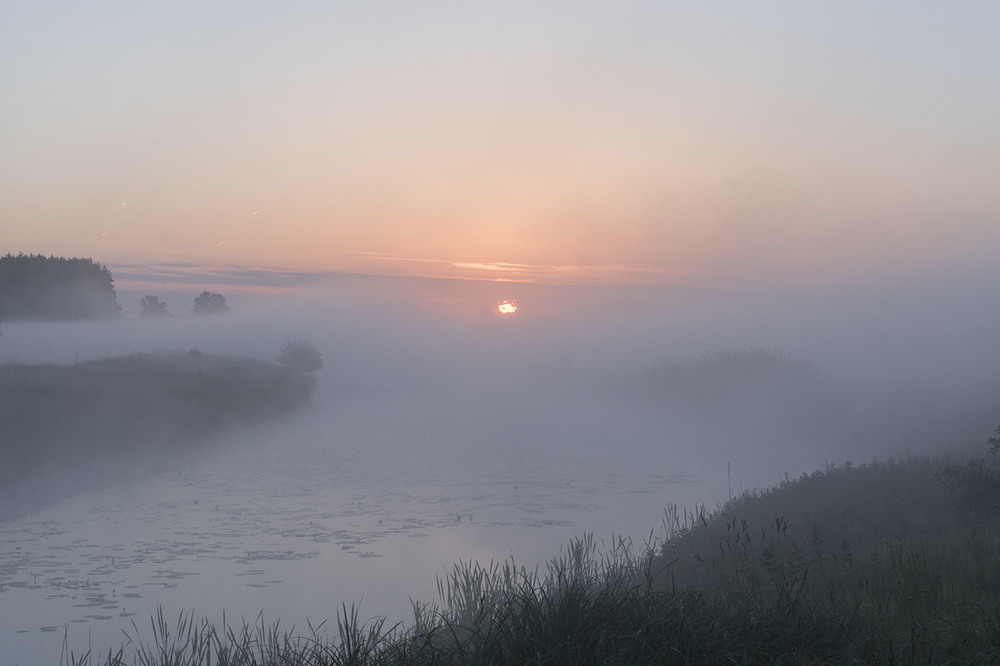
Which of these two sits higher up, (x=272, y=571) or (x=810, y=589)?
(x=810, y=589)

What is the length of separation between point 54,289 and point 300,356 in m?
17.3

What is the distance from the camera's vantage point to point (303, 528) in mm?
17688

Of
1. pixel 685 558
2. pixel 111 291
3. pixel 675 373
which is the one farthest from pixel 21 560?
pixel 111 291

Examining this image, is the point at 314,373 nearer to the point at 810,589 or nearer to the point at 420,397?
the point at 420,397

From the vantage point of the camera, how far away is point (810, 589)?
8.59 metres

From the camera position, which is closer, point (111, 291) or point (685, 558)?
point (685, 558)

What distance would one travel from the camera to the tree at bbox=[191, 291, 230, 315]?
8594cm

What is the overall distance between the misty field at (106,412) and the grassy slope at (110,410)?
0.03m

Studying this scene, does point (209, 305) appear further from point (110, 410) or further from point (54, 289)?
point (110, 410)

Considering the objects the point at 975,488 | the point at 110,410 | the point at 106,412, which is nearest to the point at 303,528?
the point at 975,488

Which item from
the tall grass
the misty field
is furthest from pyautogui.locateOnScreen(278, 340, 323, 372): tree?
the tall grass

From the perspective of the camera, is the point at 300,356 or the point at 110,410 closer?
the point at 110,410

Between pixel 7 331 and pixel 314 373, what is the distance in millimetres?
19993

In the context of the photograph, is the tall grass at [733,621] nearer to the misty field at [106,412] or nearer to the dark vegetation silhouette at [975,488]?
the dark vegetation silhouette at [975,488]
